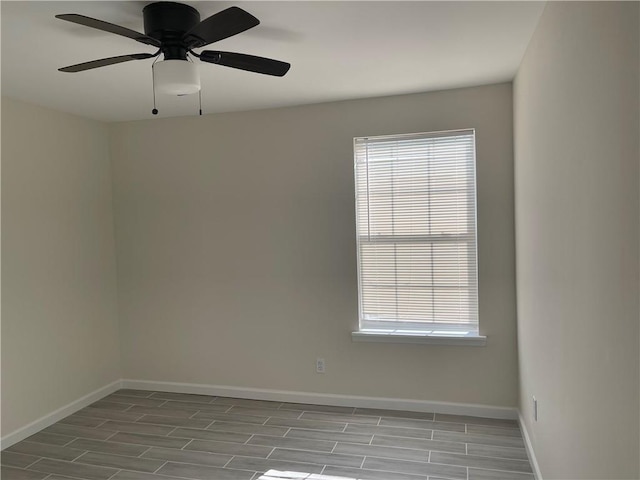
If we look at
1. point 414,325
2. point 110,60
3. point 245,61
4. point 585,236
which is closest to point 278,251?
point 414,325

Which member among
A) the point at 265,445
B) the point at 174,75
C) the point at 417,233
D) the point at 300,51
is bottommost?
the point at 265,445

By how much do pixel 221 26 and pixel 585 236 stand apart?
1.54m

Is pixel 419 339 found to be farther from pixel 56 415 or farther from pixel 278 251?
pixel 56 415

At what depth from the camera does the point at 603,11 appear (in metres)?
1.34

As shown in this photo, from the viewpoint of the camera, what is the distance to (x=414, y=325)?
12.2 ft

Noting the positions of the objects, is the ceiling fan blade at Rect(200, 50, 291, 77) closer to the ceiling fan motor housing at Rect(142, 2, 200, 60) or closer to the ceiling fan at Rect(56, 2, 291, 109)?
the ceiling fan at Rect(56, 2, 291, 109)

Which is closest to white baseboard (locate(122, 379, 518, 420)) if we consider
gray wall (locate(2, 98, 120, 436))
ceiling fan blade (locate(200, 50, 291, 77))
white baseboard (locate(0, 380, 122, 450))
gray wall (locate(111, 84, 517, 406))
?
gray wall (locate(111, 84, 517, 406))

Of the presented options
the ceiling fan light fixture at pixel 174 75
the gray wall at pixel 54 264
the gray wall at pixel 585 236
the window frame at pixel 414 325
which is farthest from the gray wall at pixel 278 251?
the ceiling fan light fixture at pixel 174 75

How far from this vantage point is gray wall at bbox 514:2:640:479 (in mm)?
1194

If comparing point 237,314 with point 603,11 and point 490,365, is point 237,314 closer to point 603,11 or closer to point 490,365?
point 490,365

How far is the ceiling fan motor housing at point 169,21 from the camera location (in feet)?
6.53

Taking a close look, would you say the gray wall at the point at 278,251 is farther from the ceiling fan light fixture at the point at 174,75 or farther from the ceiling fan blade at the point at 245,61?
the ceiling fan light fixture at the point at 174,75

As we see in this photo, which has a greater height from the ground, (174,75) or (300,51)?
(300,51)

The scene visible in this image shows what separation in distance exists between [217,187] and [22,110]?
150 centimetres
